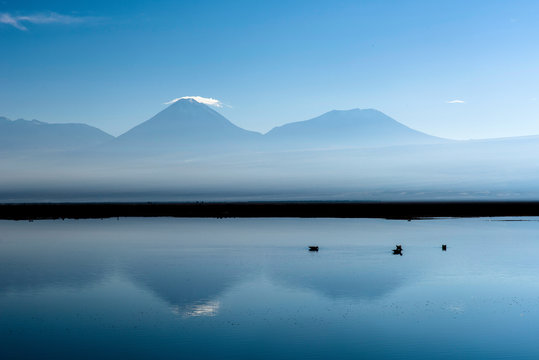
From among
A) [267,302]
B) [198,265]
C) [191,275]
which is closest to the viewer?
[267,302]

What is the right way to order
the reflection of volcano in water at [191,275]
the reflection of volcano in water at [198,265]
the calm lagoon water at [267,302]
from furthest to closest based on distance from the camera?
the reflection of volcano in water at [198,265], the reflection of volcano in water at [191,275], the calm lagoon water at [267,302]

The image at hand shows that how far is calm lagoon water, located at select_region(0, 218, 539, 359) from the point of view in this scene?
71.1ft

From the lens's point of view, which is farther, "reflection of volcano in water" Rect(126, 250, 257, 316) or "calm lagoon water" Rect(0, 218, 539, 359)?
"reflection of volcano in water" Rect(126, 250, 257, 316)

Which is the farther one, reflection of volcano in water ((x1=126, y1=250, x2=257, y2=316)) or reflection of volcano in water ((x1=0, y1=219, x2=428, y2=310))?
reflection of volcano in water ((x1=0, y1=219, x2=428, y2=310))

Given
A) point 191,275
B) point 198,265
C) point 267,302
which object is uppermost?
point 198,265

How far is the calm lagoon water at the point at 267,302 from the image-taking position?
21656mm

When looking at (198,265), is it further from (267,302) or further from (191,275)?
(267,302)

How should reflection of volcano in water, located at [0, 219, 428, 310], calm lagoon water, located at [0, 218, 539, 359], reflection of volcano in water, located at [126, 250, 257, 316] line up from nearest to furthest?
1. calm lagoon water, located at [0, 218, 539, 359]
2. reflection of volcano in water, located at [126, 250, 257, 316]
3. reflection of volcano in water, located at [0, 219, 428, 310]

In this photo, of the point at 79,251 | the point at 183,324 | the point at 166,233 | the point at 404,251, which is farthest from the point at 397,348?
the point at 166,233

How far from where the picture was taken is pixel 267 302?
30.1 meters

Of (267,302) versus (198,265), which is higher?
(198,265)

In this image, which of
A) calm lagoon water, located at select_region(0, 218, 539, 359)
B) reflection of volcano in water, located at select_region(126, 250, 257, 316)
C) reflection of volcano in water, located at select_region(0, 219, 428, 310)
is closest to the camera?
calm lagoon water, located at select_region(0, 218, 539, 359)

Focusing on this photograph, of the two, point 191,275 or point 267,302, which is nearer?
point 267,302

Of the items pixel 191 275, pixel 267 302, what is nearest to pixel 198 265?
pixel 191 275
